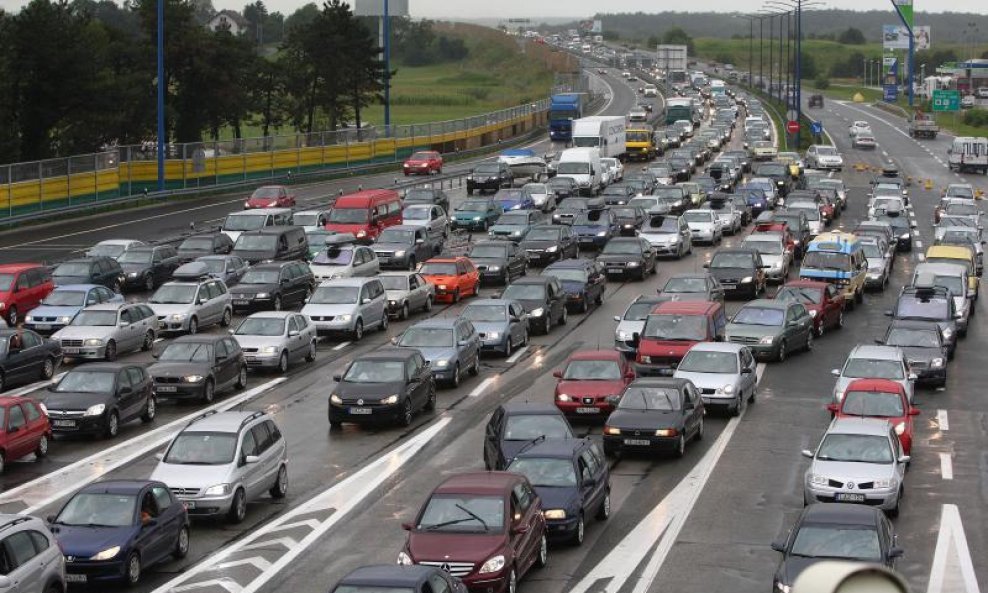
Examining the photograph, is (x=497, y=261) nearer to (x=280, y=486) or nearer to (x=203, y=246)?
(x=203, y=246)

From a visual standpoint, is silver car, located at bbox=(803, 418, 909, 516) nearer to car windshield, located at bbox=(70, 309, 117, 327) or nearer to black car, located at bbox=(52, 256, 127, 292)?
car windshield, located at bbox=(70, 309, 117, 327)

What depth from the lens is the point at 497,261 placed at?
48.9 metres

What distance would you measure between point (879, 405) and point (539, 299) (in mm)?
14642

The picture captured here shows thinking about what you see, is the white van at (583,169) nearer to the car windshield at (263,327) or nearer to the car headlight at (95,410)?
the car windshield at (263,327)

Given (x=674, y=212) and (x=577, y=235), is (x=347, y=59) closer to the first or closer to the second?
(x=674, y=212)

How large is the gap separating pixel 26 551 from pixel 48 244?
132 ft

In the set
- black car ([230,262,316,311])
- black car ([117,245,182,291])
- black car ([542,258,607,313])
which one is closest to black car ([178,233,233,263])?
black car ([117,245,182,291])

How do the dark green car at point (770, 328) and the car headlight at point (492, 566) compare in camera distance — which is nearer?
the car headlight at point (492, 566)

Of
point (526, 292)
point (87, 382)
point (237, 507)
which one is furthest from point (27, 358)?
point (526, 292)

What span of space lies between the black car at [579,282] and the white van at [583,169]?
3097 cm

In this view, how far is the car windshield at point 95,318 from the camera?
3681 cm

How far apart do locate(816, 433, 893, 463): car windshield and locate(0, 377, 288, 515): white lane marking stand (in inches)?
469

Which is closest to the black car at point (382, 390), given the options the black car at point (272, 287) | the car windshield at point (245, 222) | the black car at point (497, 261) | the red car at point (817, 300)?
the black car at point (272, 287)

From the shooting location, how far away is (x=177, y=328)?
39750mm
